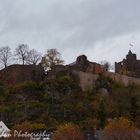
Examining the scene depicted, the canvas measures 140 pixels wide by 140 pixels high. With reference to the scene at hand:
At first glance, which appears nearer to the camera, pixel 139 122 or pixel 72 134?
pixel 72 134

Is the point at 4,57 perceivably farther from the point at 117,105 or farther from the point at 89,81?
the point at 117,105

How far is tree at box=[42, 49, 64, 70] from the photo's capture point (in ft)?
327

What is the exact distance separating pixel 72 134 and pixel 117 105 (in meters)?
23.5

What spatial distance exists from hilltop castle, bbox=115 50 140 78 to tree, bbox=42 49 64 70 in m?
12.9

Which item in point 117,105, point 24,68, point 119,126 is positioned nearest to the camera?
point 119,126

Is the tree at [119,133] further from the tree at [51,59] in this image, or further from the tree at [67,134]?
the tree at [51,59]

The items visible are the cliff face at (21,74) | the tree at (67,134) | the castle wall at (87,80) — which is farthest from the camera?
the cliff face at (21,74)

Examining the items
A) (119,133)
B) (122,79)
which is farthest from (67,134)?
(122,79)

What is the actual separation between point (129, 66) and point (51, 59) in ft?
58.4

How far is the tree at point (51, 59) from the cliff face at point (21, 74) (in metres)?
1.95

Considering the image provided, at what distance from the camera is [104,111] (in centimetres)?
8650

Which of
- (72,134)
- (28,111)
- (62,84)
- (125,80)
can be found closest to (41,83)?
(62,84)

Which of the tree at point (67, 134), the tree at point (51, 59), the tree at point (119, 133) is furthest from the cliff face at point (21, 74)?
the tree at point (119, 133)

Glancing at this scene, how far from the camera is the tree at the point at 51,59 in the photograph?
327 feet
